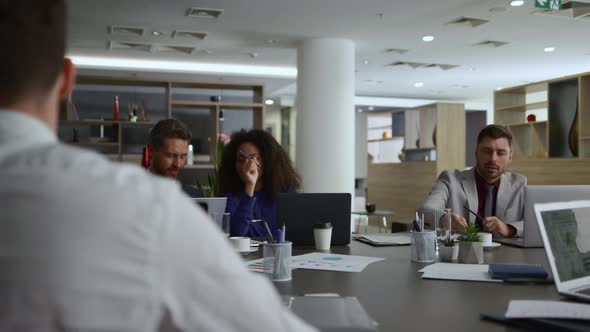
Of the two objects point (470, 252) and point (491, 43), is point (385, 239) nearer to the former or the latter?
point (470, 252)

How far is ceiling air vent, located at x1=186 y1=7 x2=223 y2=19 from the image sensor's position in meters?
6.18

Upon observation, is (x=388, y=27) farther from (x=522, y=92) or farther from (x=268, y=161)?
(x=268, y=161)

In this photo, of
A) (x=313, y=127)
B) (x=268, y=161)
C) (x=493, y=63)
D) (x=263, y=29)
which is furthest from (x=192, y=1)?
(x=493, y=63)

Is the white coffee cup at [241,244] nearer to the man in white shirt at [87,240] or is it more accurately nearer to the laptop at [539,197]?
the laptop at [539,197]

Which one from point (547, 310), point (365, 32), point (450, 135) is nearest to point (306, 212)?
point (547, 310)

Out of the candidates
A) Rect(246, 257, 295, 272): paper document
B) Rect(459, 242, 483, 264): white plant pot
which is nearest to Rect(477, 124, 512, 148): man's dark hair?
Rect(459, 242, 483, 264): white plant pot

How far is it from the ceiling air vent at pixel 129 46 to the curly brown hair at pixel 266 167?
533cm

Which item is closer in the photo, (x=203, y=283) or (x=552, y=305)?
(x=203, y=283)

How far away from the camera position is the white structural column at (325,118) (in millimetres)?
7465

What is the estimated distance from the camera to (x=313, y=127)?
748cm

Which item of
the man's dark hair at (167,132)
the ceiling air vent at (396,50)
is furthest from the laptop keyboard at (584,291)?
the ceiling air vent at (396,50)

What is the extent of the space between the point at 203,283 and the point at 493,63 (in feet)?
31.3

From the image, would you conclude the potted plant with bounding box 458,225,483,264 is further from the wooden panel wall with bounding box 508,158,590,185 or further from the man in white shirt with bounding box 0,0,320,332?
the wooden panel wall with bounding box 508,158,590,185

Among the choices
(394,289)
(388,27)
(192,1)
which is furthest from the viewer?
(388,27)
